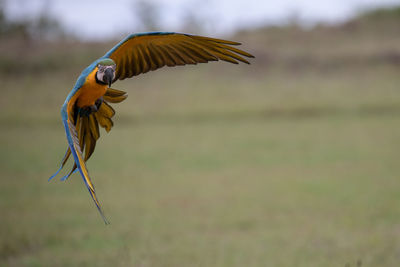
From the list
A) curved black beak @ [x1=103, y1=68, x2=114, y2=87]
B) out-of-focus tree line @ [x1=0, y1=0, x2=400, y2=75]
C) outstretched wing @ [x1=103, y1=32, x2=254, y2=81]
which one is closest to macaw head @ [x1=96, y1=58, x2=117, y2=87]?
curved black beak @ [x1=103, y1=68, x2=114, y2=87]

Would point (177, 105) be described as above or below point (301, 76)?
below

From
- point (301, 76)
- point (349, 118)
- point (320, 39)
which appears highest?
point (320, 39)

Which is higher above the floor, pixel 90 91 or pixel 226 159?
pixel 226 159

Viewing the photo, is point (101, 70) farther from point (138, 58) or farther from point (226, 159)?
Result: point (226, 159)

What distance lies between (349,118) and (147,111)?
6276mm

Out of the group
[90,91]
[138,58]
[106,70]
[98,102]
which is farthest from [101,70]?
[138,58]

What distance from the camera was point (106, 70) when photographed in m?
2.27

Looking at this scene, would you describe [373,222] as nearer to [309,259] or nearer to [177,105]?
[309,259]

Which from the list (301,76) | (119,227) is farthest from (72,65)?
(119,227)

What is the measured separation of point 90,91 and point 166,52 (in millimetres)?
516

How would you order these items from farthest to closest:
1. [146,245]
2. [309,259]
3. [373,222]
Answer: [373,222] < [146,245] < [309,259]

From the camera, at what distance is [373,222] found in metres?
6.07

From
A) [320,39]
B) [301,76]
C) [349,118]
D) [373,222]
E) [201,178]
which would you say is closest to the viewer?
[373,222]

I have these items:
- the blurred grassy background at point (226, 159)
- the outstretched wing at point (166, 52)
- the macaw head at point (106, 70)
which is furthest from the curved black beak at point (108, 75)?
the blurred grassy background at point (226, 159)
